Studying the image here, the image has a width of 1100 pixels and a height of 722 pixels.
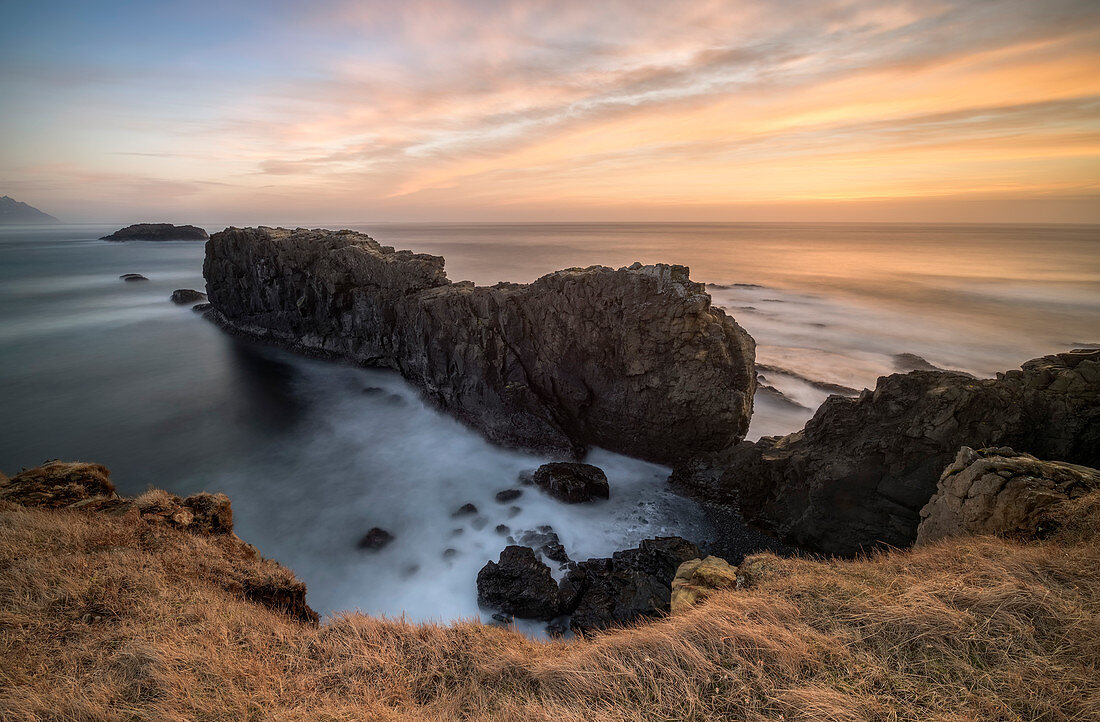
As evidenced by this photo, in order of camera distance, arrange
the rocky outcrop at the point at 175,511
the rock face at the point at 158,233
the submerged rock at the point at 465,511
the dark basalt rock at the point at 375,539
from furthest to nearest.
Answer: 1. the rock face at the point at 158,233
2. the submerged rock at the point at 465,511
3. the dark basalt rock at the point at 375,539
4. the rocky outcrop at the point at 175,511

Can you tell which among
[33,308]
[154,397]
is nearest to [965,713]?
[154,397]

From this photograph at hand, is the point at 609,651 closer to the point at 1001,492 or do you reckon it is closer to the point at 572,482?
the point at 1001,492

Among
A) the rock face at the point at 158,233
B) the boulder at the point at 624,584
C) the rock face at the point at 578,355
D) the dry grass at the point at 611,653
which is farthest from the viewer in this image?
the rock face at the point at 158,233

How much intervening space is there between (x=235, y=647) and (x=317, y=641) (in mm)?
995

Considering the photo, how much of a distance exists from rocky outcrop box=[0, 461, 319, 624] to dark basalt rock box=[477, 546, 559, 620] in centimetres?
500

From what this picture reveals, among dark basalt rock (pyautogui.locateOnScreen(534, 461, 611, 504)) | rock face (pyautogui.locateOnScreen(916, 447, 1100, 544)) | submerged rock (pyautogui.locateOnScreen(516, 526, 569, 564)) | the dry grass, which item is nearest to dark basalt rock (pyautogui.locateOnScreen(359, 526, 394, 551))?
Result: submerged rock (pyautogui.locateOnScreen(516, 526, 569, 564))

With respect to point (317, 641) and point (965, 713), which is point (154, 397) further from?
point (965, 713)

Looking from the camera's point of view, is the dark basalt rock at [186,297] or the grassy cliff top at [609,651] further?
the dark basalt rock at [186,297]

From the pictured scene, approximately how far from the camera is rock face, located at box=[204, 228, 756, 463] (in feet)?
58.8

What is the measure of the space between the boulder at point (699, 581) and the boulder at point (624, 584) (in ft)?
6.55

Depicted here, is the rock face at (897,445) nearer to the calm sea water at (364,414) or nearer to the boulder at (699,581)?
the calm sea water at (364,414)

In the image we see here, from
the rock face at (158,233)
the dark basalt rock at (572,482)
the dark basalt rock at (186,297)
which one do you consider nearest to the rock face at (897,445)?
the dark basalt rock at (572,482)

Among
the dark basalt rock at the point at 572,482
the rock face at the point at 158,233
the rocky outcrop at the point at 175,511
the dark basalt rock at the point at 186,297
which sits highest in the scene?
the rock face at the point at 158,233

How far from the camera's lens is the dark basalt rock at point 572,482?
16.5 m
